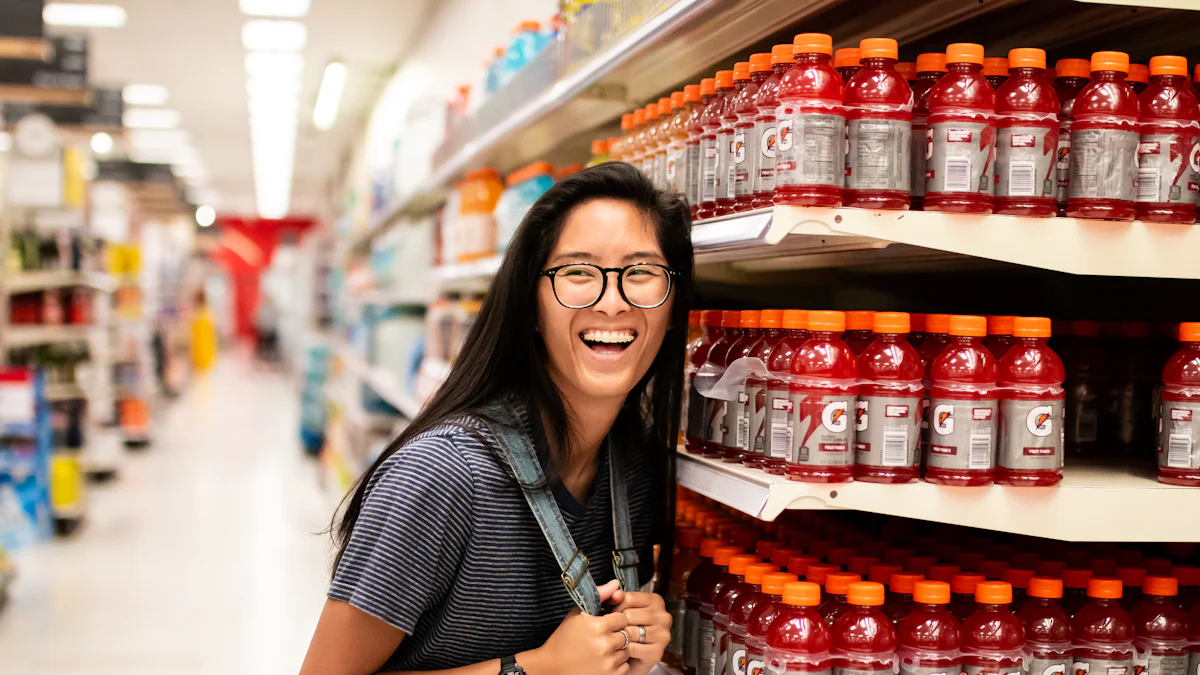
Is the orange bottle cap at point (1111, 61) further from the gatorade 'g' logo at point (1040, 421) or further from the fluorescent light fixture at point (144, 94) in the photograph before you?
the fluorescent light fixture at point (144, 94)

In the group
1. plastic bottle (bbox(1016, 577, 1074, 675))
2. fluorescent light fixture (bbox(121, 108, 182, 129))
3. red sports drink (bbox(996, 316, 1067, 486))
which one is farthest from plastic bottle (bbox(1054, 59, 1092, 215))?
fluorescent light fixture (bbox(121, 108, 182, 129))

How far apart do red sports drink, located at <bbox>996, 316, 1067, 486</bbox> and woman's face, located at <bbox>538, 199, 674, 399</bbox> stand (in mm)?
550

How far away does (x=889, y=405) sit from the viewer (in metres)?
1.50

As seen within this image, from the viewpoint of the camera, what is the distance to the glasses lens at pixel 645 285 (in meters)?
1.69

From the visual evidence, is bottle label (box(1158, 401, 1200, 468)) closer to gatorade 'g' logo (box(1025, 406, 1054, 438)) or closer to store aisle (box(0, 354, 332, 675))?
gatorade 'g' logo (box(1025, 406, 1054, 438))

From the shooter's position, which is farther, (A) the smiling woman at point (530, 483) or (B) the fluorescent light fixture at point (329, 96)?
(B) the fluorescent light fixture at point (329, 96)

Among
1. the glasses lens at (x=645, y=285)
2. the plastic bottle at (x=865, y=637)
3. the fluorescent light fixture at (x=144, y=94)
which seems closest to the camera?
the plastic bottle at (x=865, y=637)

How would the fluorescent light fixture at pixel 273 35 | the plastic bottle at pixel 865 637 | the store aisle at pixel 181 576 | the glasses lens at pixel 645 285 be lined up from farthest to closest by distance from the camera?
the fluorescent light fixture at pixel 273 35 < the store aisle at pixel 181 576 < the glasses lens at pixel 645 285 < the plastic bottle at pixel 865 637

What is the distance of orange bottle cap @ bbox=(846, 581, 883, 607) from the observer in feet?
4.85

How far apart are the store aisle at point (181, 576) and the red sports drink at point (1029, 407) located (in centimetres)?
180

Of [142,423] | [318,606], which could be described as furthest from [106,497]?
[318,606]

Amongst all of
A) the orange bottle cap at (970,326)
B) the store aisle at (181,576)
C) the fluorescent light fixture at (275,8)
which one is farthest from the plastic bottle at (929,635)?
the fluorescent light fixture at (275,8)

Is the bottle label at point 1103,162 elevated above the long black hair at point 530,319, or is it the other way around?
the bottle label at point 1103,162

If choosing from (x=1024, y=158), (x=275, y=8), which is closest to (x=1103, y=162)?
(x=1024, y=158)
